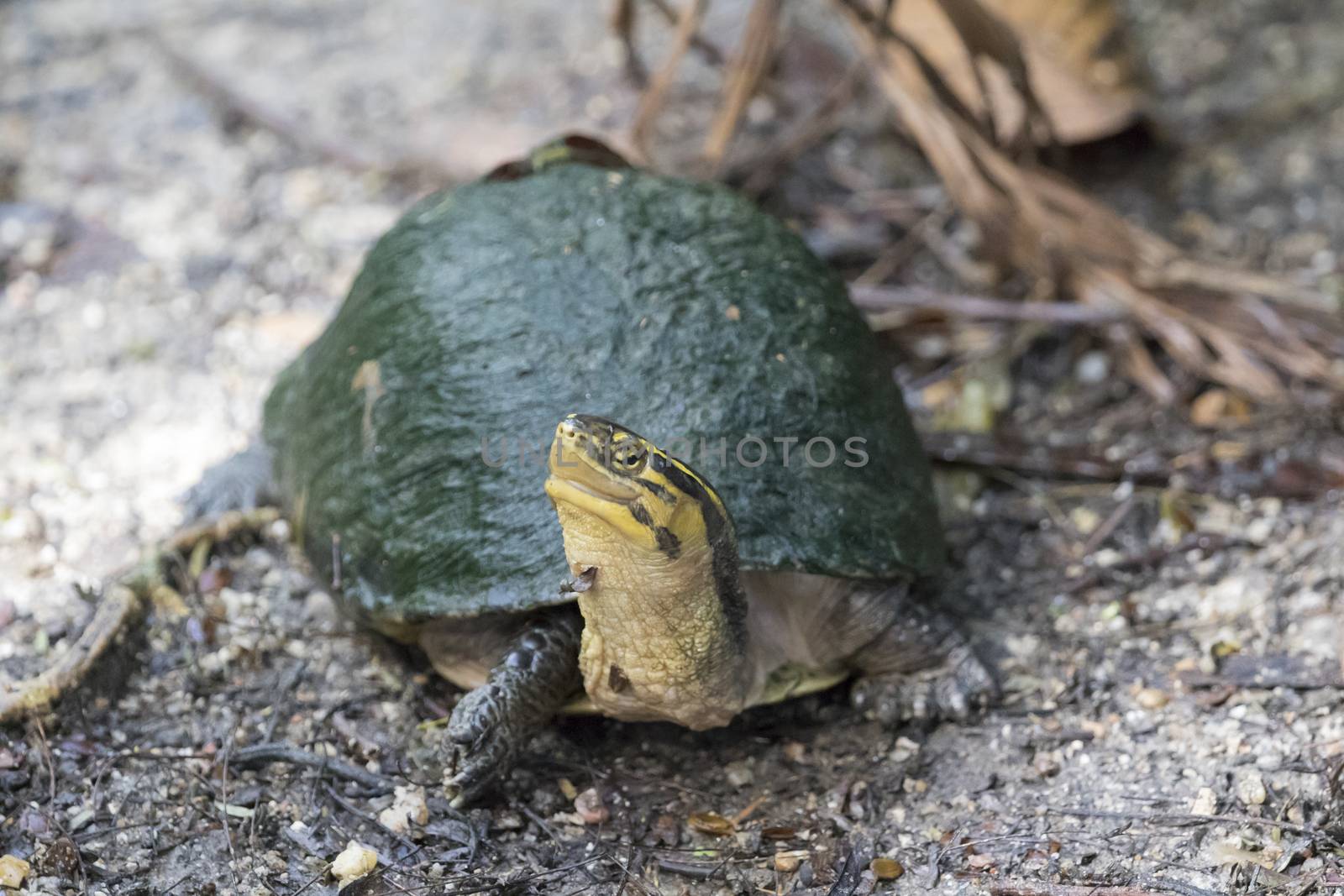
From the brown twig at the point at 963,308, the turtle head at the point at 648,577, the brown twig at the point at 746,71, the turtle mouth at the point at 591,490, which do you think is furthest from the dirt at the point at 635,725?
the turtle mouth at the point at 591,490

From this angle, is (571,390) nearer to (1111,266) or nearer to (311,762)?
(311,762)

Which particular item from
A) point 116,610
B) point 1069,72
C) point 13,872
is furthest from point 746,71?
point 13,872

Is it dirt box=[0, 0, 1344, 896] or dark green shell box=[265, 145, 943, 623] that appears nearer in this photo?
dirt box=[0, 0, 1344, 896]

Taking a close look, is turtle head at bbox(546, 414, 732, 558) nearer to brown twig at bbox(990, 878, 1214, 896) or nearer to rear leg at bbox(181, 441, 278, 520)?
brown twig at bbox(990, 878, 1214, 896)

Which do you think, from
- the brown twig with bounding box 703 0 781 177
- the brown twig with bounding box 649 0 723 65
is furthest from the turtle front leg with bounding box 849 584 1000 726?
the brown twig with bounding box 649 0 723 65

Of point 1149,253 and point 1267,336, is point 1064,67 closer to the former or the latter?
point 1149,253

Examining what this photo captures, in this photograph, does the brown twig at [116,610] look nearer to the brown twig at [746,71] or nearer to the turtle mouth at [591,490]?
the turtle mouth at [591,490]

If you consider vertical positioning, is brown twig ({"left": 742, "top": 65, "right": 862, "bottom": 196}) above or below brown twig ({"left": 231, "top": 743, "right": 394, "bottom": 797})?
above
